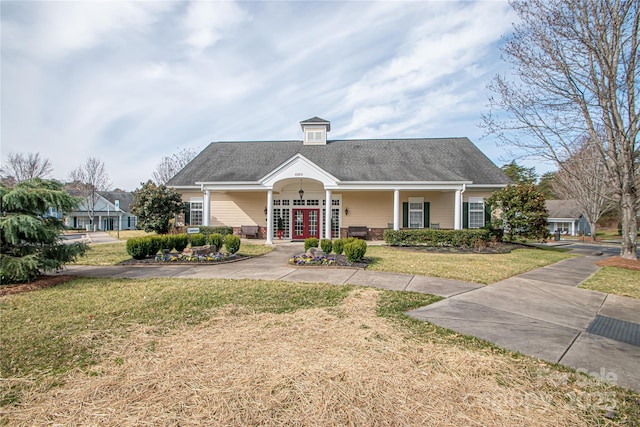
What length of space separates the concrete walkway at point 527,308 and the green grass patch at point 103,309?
122 cm

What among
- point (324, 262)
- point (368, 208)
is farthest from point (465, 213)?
point (324, 262)

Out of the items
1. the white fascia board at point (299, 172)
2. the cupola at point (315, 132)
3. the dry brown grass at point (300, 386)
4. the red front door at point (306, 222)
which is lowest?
the dry brown grass at point (300, 386)

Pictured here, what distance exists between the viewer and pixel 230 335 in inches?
163

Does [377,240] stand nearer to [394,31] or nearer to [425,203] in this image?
[425,203]

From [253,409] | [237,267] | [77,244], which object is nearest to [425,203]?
[237,267]

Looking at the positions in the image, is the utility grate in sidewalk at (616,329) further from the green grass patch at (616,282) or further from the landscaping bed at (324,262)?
the landscaping bed at (324,262)

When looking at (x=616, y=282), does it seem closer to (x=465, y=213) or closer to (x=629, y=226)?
(x=629, y=226)

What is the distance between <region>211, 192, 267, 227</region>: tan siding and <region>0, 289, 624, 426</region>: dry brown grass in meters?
15.7

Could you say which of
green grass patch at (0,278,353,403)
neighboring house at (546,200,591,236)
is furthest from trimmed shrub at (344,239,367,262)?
neighboring house at (546,200,591,236)

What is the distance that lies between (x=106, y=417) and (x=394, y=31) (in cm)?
1285

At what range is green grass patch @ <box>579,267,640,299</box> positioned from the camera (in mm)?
7060

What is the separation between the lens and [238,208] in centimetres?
1981

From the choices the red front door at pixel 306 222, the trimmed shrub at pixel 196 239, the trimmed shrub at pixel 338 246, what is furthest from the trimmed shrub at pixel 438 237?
the trimmed shrub at pixel 196 239

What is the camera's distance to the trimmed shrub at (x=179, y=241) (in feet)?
38.6
